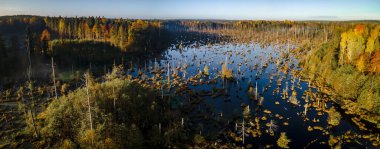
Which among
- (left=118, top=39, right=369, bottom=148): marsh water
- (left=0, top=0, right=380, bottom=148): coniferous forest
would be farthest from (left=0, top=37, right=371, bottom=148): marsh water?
(left=0, top=0, right=380, bottom=148): coniferous forest

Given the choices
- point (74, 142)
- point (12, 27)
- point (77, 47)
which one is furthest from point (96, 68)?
point (12, 27)

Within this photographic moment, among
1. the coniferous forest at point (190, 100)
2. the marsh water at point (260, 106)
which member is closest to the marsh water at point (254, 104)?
the marsh water at point (260, 106)

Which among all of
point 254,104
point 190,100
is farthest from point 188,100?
point 254,104

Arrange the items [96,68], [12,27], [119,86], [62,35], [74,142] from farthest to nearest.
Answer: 1. [12,27]
2. [62,35]
3. [96,68]
4. [119,86]
5. [74,142]

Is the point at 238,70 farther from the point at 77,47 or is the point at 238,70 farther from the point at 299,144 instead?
the point at 77,47

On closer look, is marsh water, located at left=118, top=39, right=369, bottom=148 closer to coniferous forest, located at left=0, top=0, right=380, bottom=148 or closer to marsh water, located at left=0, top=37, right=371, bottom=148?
marsh water, located at left=0, top=37, right=371, bottom=148

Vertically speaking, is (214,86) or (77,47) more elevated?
(77,47)

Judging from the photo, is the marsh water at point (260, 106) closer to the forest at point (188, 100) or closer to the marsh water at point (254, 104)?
the marsh water at point (254, 104)
